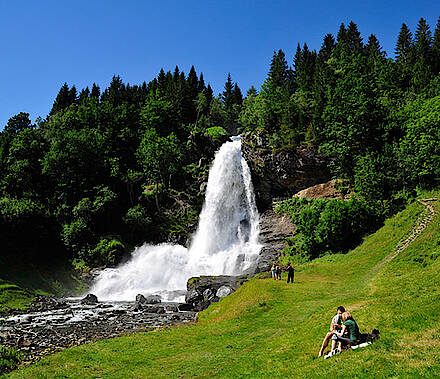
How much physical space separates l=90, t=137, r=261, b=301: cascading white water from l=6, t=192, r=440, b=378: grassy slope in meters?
18.3

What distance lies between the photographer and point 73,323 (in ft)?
87.0

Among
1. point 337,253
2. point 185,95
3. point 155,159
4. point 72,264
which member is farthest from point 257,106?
point 72,264

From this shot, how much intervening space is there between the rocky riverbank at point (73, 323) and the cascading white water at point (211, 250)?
7.21 meters

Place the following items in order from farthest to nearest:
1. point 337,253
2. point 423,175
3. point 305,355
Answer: point 423,175 < point 337,253 < point 305,355

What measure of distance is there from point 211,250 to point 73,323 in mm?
27285

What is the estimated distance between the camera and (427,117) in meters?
42.3

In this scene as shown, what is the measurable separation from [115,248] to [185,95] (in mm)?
46097

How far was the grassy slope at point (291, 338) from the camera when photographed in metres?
9.32

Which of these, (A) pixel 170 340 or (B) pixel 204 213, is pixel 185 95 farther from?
(A) pixel 170 340

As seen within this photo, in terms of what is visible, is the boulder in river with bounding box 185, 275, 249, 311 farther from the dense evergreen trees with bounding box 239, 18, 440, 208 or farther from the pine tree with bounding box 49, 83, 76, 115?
the pine tree with bounding box 49, 83, 76, 115

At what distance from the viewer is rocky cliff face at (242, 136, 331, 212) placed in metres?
54.5

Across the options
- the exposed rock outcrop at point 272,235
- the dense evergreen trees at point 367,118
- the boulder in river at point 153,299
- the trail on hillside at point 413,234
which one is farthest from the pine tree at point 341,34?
the boulder in river at point 153,299

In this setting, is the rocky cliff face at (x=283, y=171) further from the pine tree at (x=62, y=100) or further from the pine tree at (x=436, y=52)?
the pine tree at (x=62, y=100)

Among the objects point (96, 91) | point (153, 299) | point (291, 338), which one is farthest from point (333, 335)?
point (96, 91)
